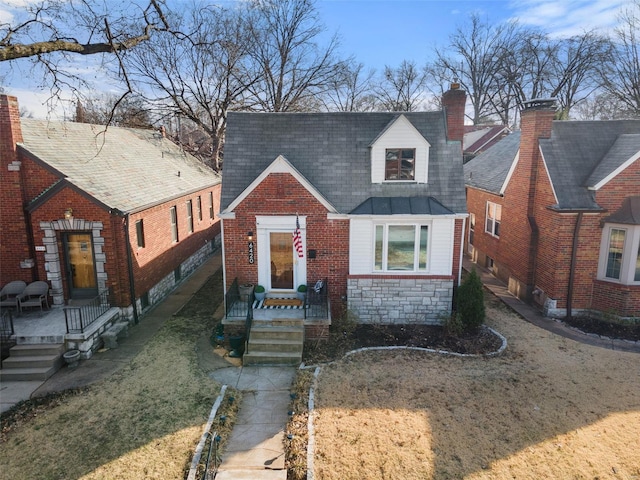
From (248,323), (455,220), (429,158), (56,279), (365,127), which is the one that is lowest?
(248,323)

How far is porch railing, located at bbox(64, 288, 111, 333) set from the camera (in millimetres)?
11938

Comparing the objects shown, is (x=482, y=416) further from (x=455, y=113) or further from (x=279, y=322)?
(x=455, y=113)

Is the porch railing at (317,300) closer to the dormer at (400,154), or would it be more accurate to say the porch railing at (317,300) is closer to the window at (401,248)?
the window at (401,248)

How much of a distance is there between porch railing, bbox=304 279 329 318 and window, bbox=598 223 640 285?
9623mm

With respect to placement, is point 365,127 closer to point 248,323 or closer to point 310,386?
point 248,323

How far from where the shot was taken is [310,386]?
10117 millimetres

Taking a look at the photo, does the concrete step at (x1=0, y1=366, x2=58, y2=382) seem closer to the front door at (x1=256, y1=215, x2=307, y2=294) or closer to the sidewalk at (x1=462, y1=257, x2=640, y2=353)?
the front door at (x1=256, y1=215, x2=307, y2=294)

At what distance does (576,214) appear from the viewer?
14.0 metres

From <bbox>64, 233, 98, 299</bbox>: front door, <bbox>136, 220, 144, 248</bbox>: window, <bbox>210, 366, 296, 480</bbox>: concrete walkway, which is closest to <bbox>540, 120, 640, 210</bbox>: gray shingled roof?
<bbox>210, 366, 296, 480</bbox>: concrete walkway

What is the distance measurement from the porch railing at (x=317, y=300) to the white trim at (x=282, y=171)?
2646mm

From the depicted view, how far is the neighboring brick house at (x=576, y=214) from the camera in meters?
13.8

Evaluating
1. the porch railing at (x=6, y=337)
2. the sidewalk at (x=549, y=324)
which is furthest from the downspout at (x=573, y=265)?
the porch railing at (x=6, y=337)

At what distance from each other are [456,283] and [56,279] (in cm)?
1329

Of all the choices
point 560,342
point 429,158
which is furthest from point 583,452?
point 429,158
